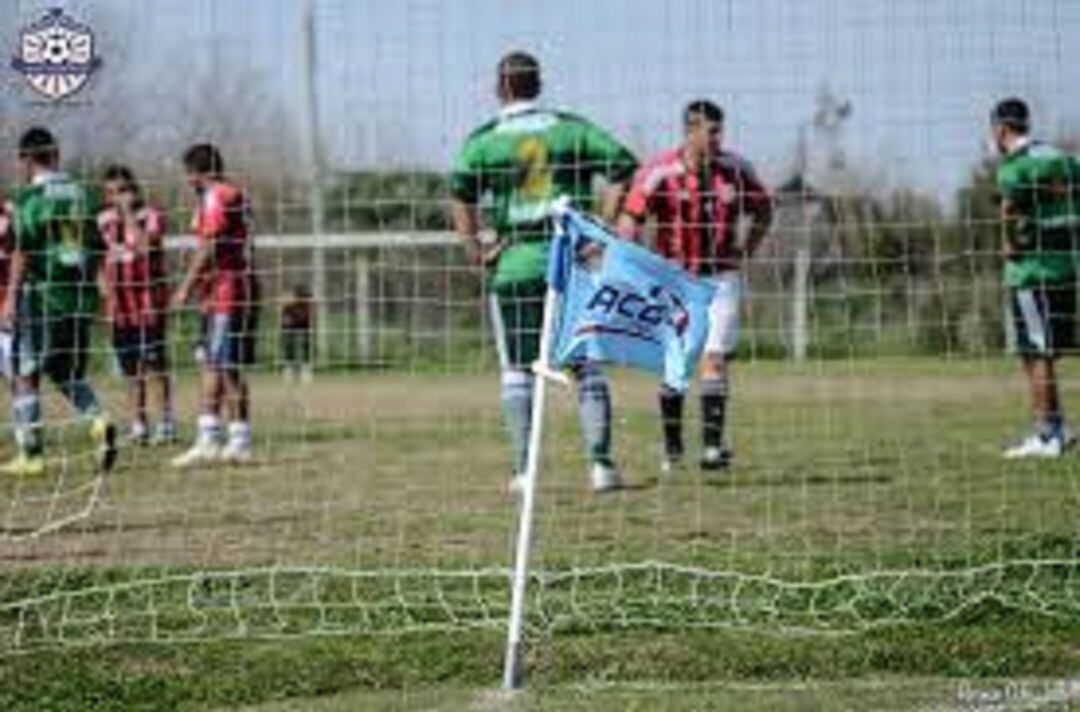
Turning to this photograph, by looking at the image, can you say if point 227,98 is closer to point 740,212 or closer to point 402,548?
point 402,548

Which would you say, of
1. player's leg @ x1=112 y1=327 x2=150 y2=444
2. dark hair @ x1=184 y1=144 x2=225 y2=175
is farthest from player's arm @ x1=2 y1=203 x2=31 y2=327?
dark hair @ x1=184 y1=144 x2=225 y2=175

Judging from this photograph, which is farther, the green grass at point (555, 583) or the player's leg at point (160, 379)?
the player's leg at point (160, 379)

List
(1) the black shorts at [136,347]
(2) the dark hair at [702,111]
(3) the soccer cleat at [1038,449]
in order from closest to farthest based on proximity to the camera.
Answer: (2) the dark hair at [702,111], (3) the soccer cleat at [1038,449], (1) the black shorts at [136,347]

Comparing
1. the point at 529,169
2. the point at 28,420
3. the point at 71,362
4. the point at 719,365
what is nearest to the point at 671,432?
the point at 719,365

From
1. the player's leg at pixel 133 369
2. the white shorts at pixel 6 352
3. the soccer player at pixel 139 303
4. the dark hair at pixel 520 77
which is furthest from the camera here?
the player's leg at pixel 133 369

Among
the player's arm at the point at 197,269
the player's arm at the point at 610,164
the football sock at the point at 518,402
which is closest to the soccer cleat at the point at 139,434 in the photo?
the player's arm at the point at 197,269

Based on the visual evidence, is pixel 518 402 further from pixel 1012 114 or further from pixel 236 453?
pixel 236 453

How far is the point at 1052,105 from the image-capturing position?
8945 mm

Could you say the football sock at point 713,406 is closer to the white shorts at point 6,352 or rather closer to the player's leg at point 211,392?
the player's leg at point 211,392

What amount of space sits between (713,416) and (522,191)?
7.72 ft

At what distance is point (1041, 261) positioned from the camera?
1309 centimetres

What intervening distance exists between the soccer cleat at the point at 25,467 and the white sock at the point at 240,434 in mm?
1184

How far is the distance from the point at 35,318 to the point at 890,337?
5.19 metres

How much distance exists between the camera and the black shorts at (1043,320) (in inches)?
511
